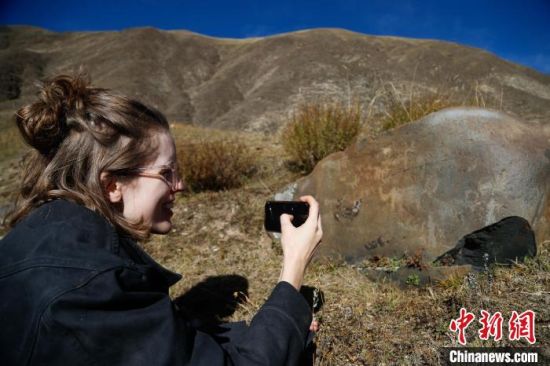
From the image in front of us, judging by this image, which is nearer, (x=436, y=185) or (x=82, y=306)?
(x=82, y=306)

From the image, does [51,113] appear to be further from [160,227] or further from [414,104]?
[414,104]

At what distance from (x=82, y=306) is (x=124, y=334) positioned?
0.44 ft

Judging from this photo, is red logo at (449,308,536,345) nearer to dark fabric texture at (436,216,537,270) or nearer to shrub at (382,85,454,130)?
dark fabric texture at (436,216,537,270)

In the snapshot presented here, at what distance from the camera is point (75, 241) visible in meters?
1.09

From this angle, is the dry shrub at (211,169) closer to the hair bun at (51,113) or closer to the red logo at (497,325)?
the red logo at (497,325)

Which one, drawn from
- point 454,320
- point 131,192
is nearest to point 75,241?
point 131,192

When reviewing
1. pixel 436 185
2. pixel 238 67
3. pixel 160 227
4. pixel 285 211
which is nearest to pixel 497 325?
pixel 436 185

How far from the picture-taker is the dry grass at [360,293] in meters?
2.18

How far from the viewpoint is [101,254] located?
1.08m

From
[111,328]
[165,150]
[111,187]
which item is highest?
[165,150]

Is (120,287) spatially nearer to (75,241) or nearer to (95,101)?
(75,241)

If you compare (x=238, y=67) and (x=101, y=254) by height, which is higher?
(x=238, y=67)

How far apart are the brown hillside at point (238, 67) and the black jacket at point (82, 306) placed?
30371mm

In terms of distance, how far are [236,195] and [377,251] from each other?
2297 mm
